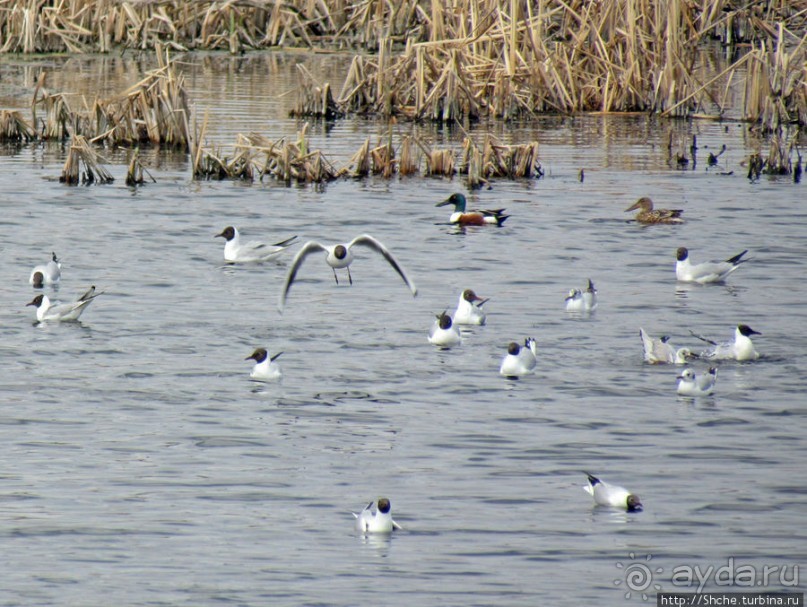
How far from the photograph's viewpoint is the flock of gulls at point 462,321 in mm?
10180

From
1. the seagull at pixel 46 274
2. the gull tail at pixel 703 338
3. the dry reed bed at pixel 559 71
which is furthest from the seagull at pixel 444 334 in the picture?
the dry reed bed at pixel 559 71

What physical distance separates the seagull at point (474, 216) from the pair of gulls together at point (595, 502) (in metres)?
10.9

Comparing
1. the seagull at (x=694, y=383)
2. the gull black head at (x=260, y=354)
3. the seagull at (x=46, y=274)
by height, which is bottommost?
the seagull at (x=694, y=383)

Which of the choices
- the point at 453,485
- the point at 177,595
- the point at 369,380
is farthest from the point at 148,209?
the point at 177,595

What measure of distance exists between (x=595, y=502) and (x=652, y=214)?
462 inches

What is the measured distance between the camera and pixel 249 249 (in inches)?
750

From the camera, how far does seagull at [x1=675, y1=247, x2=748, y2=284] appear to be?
1788cm

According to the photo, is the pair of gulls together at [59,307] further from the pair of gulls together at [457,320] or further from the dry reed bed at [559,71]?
the dry reed bed at [559,71]

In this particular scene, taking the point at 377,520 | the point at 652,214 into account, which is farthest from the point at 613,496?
the point at 652,214

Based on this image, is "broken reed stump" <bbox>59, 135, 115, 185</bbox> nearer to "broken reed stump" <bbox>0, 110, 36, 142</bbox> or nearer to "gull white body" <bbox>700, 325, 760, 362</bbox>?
"broken reed stump" <bbox>0, 110, 36, 142</bbox>

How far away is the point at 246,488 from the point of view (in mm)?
10742

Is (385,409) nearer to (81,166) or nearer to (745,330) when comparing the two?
(745,330)

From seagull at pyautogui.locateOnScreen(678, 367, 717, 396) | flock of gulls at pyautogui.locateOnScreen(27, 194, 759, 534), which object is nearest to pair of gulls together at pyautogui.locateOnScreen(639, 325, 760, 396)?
flock of gulls at pyautogui.locateOnScreen(27, 194, 759, 534)

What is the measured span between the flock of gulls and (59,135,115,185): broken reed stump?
427cm
